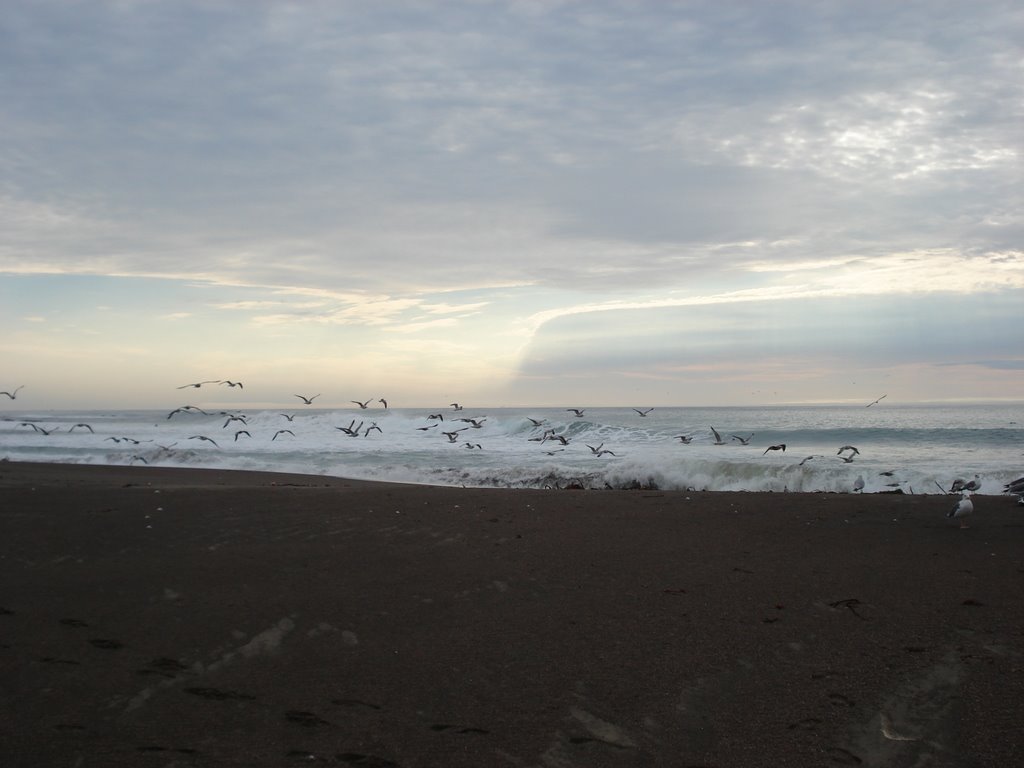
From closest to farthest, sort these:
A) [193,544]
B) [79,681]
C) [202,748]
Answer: [202,748]
[79,681]
[193,544]

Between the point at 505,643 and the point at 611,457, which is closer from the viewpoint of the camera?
the point at 505,643

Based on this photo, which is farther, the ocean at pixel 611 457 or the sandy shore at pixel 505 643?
the ocean at pixel 611 457

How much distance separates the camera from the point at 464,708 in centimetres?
396

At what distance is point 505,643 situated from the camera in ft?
15.8

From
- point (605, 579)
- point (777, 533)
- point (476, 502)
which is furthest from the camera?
point (476, 502)

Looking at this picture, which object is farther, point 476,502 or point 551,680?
point 476,502

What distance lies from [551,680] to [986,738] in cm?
217

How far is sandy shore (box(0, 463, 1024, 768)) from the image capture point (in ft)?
11.8

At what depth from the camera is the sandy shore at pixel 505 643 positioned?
3605 mm


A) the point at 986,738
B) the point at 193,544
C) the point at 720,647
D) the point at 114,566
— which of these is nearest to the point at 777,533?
the point at 720,647

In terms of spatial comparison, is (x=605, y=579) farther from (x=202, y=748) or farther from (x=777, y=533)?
(x=202, y=748)

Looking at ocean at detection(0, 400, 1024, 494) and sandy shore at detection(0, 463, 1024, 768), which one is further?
ocean at detection(0, 400, 1024, 494)

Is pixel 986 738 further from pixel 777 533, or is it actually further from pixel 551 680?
pixel 777 533

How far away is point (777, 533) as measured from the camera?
26.4 ft
